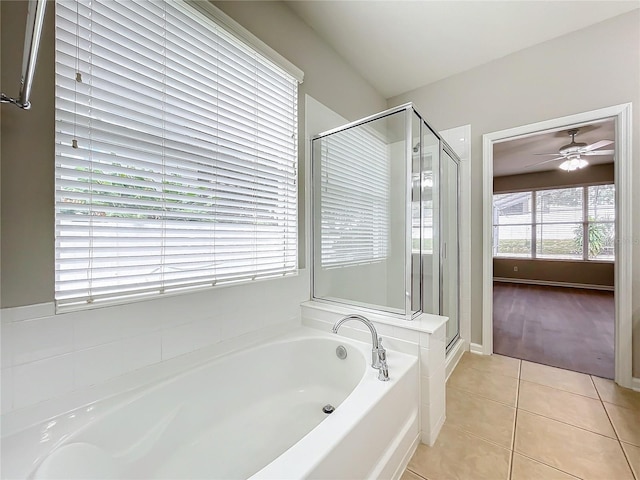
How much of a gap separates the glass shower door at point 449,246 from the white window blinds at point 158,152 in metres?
1.51

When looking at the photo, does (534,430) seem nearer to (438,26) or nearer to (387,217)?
(387,217)

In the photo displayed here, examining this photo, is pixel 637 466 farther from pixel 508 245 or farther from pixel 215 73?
pixel 508 245

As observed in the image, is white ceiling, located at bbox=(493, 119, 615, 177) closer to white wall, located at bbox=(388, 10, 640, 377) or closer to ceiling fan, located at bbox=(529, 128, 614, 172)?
ceiling fan, located at bbox=(529, 128, 614, 172)

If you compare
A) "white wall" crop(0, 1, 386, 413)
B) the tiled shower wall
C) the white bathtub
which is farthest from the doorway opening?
"white wall" crop(0, 1, 386, 413)

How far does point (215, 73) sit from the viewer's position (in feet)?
4.91

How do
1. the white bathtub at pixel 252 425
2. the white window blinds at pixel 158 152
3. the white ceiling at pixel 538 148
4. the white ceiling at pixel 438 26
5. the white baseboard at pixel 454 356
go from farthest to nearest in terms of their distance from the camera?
1. the white ceiling at pixel 538 148
2. the white baseboard at pixel 454 356
3. the white ceiling at pixel 438 26
4. the white window blinds at pixel 158 152
5. the white bathtub at pixel 252 425

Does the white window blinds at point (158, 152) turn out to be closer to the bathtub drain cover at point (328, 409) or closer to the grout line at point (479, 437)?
the bathtub drain cover at point (328, 409)

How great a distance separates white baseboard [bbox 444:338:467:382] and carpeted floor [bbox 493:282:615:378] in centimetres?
34

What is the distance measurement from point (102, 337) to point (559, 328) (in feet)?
14.4

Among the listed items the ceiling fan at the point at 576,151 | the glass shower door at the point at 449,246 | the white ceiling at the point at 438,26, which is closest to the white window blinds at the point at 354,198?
the glass shower door at the point at 449,246

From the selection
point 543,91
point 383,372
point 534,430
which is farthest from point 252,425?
point 543,91

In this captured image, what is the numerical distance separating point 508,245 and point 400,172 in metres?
5.95

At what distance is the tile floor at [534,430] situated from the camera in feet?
4.17

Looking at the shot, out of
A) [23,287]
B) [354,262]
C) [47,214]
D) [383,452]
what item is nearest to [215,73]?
[47,214]
